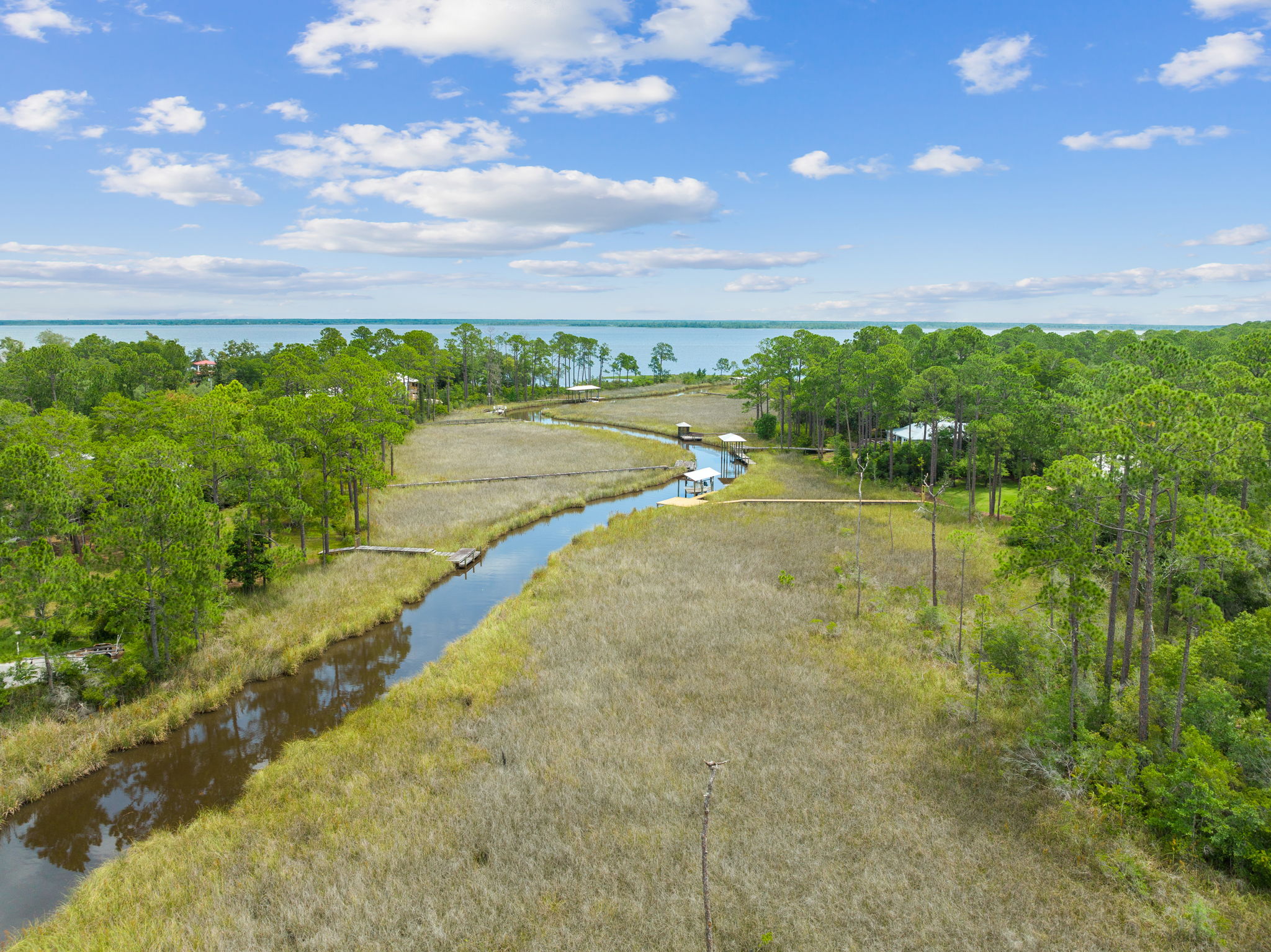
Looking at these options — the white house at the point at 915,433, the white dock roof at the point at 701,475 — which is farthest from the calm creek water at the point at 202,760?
the white house at the point at 915,433

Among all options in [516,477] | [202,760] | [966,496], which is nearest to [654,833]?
[202,760]

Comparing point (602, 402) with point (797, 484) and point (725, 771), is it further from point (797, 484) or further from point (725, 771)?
point (725, 771)

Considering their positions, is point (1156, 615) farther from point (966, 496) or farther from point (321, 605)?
point (321, 605)

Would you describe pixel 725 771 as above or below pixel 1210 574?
below

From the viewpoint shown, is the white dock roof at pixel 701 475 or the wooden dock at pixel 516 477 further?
the white dock roof at pixel 701 475

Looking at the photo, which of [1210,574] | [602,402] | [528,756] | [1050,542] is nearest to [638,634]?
[528,756]

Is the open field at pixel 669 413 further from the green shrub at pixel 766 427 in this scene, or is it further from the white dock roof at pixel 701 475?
the white dock roof at pixel 701 475
